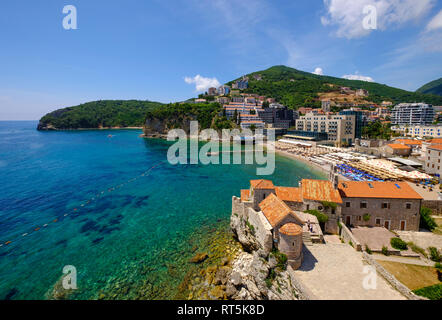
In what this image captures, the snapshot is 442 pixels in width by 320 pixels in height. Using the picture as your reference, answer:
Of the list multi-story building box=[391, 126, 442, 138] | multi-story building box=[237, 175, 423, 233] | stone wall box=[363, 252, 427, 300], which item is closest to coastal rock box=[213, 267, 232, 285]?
multi-story building box=[237, 175, 423, 233]

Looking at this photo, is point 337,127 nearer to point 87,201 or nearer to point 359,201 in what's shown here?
point 359,201

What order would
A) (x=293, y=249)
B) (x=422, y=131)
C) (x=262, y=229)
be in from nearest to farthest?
(x=293, y=249)
(x=262, y=229)
(x=422, y=131)

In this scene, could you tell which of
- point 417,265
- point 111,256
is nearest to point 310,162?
point 417,265

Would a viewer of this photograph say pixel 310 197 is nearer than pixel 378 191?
Yes

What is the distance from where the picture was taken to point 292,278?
14.1 meters

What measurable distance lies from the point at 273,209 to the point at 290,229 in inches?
116

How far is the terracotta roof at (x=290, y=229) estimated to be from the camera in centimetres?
1505

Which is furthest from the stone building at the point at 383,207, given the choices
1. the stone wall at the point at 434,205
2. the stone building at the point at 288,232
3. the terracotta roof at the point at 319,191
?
the stone building at the point at 288,232

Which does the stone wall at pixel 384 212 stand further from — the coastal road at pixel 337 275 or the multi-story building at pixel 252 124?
the multi-story building at pixel 252 124

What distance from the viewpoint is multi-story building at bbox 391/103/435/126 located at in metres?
101

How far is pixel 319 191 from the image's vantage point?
20.8 meters

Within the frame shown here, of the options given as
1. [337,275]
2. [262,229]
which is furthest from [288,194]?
[337,275]

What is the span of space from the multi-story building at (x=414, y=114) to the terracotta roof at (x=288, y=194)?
122108 mm

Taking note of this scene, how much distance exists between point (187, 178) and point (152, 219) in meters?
18.7
